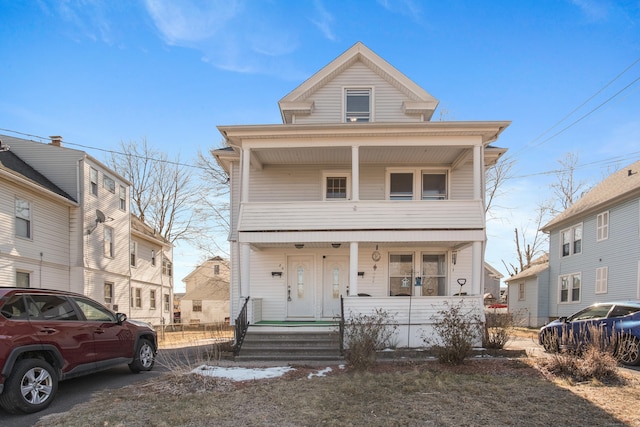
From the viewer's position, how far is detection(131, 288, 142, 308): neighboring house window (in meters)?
21.9

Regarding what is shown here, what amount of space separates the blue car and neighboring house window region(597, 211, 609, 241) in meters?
9.14

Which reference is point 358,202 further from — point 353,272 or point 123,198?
point 123,198

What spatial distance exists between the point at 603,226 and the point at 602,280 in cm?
236

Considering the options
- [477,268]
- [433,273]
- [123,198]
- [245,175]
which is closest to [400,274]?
[433,273]

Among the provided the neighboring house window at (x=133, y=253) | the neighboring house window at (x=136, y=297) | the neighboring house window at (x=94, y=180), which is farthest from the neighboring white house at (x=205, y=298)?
the neighboring house window at (x=94, y=180)

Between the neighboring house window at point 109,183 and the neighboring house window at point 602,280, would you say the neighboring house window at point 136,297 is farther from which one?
the neighboring house window at point 602,280

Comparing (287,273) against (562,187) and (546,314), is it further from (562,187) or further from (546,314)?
(562,187)

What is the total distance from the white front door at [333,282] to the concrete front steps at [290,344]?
2349 millimetres

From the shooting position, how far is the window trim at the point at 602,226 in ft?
56.9

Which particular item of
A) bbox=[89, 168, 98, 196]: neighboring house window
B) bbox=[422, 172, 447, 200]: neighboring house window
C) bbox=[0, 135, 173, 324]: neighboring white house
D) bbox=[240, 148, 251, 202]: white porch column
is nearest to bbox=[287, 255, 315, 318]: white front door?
bbox=[240, 148, 251, 202]: white porch column

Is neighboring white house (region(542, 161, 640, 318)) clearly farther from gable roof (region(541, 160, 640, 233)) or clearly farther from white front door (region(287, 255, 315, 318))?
white front door (region(287, 255, 315, 318))

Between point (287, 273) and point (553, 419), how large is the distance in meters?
8.94

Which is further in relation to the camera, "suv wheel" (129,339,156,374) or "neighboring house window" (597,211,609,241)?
"neighboring house window" (597,211,609,241)

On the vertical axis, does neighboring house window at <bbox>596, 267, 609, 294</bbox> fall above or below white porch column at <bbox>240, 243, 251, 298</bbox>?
below
